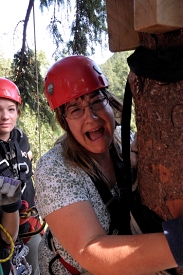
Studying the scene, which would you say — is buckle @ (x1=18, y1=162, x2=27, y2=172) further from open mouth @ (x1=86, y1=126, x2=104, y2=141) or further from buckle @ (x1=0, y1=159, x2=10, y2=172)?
open mouth @ (x1=86, y1=126, x2=104, y2=141)

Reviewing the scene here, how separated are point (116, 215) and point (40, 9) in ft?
9.66

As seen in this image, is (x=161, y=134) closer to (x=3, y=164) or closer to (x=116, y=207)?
(x=116, y=207)

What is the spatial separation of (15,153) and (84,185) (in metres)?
1.89

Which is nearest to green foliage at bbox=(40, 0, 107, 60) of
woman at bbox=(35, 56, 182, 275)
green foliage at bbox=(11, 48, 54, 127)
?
green foliage at bbox=(11, 48, 54, 127)

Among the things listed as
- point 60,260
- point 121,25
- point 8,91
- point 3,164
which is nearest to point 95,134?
point 121,25

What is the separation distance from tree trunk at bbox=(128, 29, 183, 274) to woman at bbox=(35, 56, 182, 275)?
7.4 inches

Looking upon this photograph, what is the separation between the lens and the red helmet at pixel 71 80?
1.55m

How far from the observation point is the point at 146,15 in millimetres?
854

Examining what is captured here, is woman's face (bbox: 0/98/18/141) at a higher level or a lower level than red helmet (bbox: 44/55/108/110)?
lower

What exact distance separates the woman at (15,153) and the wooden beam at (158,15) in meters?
2.31

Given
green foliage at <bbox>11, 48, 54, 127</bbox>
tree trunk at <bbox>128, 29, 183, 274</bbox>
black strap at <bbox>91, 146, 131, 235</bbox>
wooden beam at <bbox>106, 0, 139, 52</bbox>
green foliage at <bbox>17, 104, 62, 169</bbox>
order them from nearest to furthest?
1. tree trunk at <bbox>128, 29, 183, 274</bbox>
2. wooden beam at <bbox>106, 0, 139, 52</bbox>
3. black strap at <bbox>91, 146, 131, 235</bbox>
4. green foliage at <bbox>11, 48, 54, 127</bbox>
5. green foliage at <bbox>17, 104, 62, 169</bbox>

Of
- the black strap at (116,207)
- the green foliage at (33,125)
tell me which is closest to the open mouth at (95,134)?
the black strap at (116,207)

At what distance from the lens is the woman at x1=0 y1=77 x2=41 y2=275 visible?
305 centimetres

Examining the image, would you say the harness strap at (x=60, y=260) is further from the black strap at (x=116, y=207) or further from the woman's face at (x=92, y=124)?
the woman's face at (x=92, y=124)
